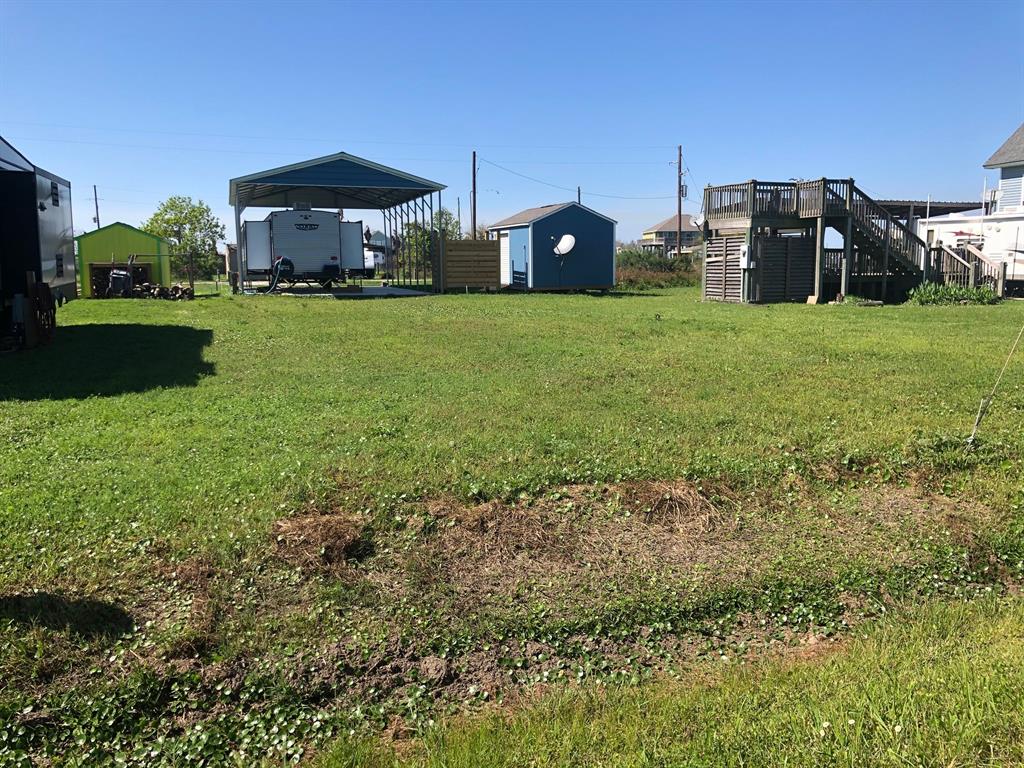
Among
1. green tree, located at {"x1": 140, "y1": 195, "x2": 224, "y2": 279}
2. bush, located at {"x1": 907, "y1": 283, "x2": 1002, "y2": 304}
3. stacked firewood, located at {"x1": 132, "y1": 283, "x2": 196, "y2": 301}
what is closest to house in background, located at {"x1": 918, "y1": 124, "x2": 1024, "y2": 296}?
bush, located at {"x1": 907, "y1": 283, "x2": 1002, "y2": 304}

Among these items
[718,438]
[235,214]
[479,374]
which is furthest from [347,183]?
[718,438]

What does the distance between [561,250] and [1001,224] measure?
1532cm

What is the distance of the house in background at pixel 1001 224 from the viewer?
26694mm

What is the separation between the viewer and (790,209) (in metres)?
23.6

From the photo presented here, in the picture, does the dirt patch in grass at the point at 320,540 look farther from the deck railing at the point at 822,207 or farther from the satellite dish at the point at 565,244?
the satellite dish at the point at 565,244

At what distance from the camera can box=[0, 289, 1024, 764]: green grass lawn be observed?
326 cm

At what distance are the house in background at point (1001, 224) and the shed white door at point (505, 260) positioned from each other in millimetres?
15559

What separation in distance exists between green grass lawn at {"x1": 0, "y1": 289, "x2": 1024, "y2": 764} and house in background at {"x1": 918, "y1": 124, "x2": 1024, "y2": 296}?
69.7 feet

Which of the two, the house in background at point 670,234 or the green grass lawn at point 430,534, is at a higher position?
the house in background at point 670,234

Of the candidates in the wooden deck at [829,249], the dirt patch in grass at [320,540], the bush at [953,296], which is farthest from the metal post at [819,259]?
the dirt patch in grass at [320,540]

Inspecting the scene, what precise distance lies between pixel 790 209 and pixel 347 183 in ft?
45.9

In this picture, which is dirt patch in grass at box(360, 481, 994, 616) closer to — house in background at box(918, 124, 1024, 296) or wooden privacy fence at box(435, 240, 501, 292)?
wooden privacy fence at box(435, 240, 501, 292)

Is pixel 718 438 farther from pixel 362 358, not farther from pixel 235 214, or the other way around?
pixel 235 214

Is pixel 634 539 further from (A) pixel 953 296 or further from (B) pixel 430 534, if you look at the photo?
(A) pixel 953 296
